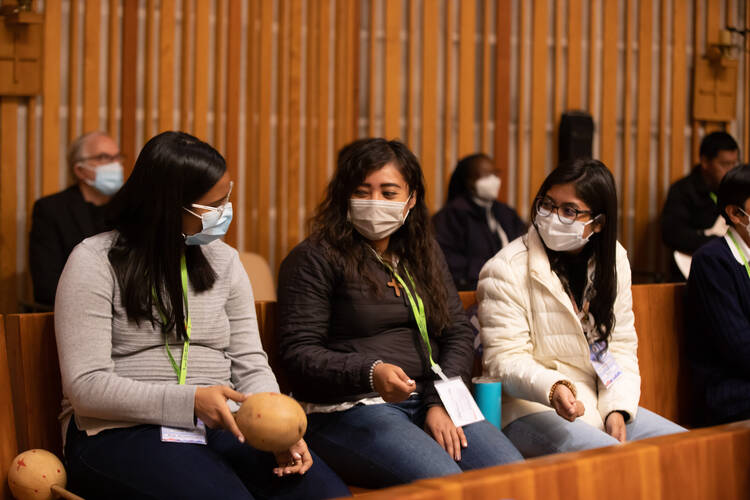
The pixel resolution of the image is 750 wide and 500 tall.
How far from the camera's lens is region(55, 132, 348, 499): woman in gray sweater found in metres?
1.86

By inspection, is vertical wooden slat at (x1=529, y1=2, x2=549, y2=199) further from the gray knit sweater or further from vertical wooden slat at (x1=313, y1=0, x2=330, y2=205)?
the gray knit sweater

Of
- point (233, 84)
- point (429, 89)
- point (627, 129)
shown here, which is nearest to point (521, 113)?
point (429, 89)

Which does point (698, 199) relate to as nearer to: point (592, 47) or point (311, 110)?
point (592, 47)

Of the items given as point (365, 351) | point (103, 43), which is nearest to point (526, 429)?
point (365, 351)

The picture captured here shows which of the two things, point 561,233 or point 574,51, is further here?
point 574,51

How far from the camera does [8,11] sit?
4.54 metres

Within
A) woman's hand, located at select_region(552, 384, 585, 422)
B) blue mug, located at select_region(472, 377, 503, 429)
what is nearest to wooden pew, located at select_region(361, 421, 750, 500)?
woman's hand, located at select_region(552, 384, 585, 422)

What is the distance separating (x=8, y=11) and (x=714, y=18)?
206 inches

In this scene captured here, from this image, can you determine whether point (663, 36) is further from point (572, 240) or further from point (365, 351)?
point (365, 351)

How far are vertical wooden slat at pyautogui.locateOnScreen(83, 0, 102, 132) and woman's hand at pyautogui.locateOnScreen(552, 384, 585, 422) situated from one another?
11.5 ft

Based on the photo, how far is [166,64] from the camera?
499 centimetres

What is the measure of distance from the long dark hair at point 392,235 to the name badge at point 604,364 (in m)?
0.51

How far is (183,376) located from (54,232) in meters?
2.49

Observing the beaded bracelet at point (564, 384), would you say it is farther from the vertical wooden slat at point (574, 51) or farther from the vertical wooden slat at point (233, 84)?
the vertical wooden slat at point (574, 51)
